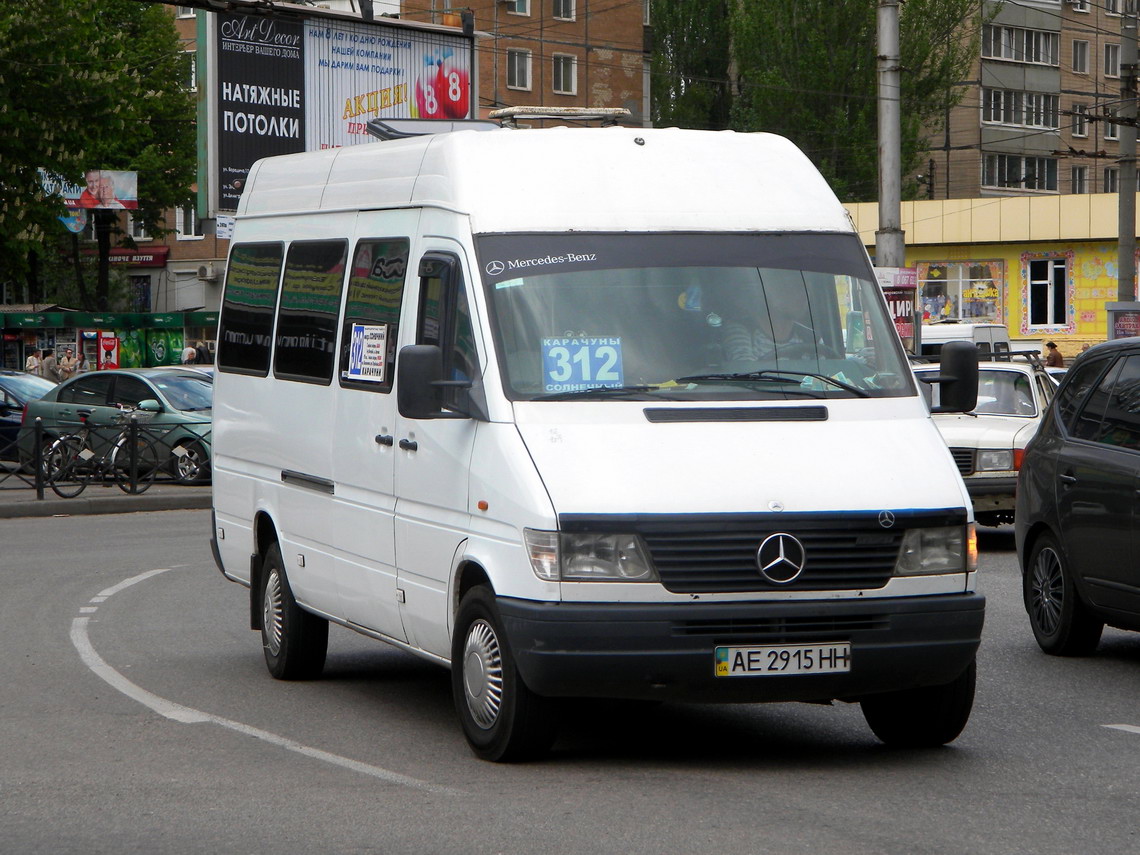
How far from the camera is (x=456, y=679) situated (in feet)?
24.3

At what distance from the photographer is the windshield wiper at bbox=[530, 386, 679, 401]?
23.6 ft

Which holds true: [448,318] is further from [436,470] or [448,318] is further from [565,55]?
[565,55]

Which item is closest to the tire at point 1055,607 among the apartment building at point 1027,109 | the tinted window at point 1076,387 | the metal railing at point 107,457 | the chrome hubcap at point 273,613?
the tinted window at point 1076,387

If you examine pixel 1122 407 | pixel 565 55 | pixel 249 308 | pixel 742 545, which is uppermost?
pixel 565 55

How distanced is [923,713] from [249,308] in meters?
4.64

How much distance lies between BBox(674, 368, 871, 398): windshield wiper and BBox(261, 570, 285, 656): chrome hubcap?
130 inches

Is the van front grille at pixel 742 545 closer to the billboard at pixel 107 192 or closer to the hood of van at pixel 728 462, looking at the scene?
the hood of van at pixel 728 462

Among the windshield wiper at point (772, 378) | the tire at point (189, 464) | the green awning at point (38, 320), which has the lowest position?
the tire at point (189, 464)

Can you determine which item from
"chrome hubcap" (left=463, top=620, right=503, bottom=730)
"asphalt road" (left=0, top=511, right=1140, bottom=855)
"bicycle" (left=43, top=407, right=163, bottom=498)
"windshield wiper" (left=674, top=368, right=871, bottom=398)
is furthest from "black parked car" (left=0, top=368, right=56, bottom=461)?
"windshield wiper" (left=674, top=368, right=871, bottom=398)

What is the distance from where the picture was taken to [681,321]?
7516mm

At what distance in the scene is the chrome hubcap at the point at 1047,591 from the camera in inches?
418

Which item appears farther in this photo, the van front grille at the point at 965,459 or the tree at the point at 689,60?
the tree at the point at 689,60

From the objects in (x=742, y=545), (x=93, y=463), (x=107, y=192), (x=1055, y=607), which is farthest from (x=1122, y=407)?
(x=107, y=192)

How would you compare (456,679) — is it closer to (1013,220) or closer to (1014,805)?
(1014,805)
